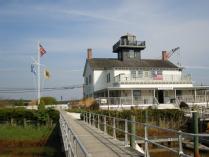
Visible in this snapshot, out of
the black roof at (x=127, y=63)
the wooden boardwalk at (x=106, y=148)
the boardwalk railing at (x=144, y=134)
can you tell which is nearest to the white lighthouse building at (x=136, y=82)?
the black roof at (x=127, y=63)

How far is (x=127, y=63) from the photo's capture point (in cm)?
5350

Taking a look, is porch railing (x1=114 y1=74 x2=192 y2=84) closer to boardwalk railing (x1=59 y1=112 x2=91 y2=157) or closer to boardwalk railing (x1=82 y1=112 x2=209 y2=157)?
boardwalk railing (x1=82 y1=112 x2=209 y2=157)

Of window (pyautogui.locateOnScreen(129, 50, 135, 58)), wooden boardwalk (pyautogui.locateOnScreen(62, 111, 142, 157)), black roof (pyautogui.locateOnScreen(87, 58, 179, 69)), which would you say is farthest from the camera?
window (pyautogui.locateOnScreen(129, 50, 135, 58))

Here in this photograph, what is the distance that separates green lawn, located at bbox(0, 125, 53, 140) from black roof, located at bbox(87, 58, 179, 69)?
17351 millimetres

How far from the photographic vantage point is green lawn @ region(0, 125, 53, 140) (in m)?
34.3

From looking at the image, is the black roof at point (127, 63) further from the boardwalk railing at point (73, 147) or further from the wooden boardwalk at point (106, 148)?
the boardwalk railing at point (73, 147)

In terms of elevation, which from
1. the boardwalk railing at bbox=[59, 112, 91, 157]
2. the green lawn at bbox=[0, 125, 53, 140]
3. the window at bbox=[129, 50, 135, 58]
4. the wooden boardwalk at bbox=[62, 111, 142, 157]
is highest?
the window at bbox=[129, 50, 135, 58]

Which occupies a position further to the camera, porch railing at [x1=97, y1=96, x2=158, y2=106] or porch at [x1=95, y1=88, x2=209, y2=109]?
porch at [x1=95, y1=88, x2=209, y2=109]

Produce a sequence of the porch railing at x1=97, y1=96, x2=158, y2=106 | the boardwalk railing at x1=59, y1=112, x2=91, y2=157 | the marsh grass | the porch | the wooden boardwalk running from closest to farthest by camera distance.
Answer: the boardwalk railing at x1=59, y1=112, x2=91, y2=157 < the wooden boardwalk < the marsh grass < the porch railing at x1=97, y1=96, x2=158, y2=106 < the porch

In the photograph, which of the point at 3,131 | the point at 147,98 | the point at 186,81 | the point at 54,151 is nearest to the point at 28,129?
the point at 3,131

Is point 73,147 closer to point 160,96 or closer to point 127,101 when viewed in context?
point 127,101

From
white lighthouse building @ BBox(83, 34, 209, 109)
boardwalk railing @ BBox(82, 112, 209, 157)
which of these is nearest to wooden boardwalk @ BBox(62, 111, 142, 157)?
boardwalk railing @ BBox(82, 112, 209, 157)

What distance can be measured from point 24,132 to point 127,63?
2162 cm

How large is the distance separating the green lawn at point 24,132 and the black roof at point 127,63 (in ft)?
56.9
